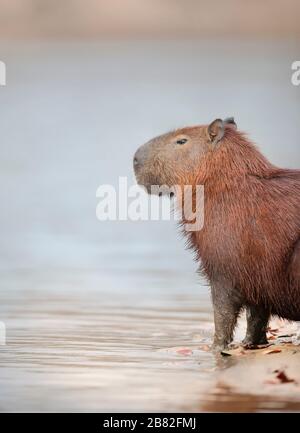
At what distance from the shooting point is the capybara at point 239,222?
4199mm

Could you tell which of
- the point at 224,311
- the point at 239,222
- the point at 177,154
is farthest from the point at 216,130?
the point at 224,311

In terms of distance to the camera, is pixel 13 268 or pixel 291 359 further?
pixel 13 268

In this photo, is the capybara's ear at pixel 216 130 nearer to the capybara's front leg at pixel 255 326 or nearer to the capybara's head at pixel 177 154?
the capybara's head at pixel 177 154

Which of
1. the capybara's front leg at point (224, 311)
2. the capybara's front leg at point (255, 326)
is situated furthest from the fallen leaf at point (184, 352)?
the capybara's front leg at point (255, 326)

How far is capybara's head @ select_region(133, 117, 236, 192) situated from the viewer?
4418mm

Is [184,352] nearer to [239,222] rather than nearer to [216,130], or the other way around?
[239,222]

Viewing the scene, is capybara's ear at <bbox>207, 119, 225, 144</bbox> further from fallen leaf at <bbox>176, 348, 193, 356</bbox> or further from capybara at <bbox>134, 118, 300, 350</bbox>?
fallen leaf at <bbox>176, 348, 193, 356</bbox>

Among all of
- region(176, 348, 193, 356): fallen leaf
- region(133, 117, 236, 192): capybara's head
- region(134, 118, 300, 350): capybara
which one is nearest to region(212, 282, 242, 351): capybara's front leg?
region(134, 118, 300, 350): capybara

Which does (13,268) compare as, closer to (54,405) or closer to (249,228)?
(249,228)
